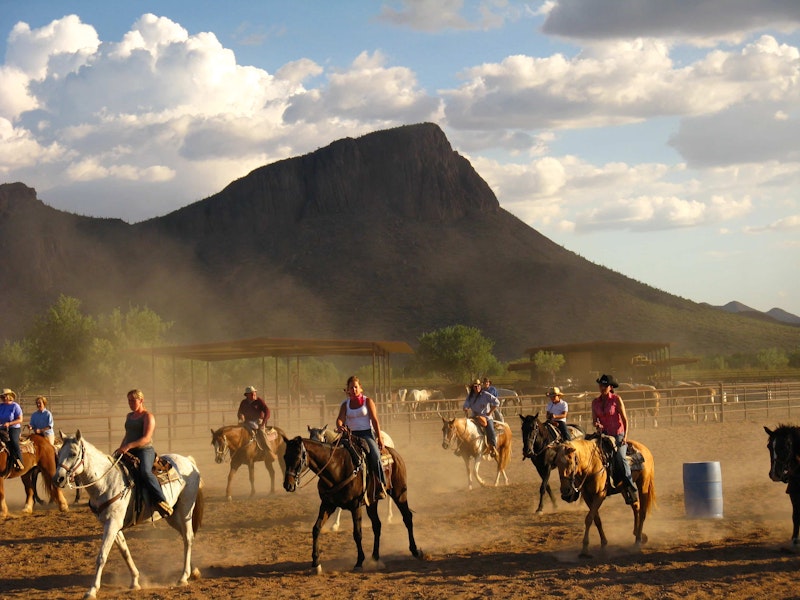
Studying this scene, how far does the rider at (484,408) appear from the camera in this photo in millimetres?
17625

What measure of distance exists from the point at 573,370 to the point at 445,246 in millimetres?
73500

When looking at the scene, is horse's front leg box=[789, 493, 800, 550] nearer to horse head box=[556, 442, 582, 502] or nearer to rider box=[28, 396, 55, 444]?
horse head box=[556, 442, 582, 502]

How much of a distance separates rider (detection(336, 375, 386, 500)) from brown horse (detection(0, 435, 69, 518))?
6.33 metres

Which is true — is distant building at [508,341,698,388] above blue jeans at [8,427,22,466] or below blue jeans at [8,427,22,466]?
above

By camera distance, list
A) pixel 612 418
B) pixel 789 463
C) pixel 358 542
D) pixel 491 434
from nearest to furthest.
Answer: pixel 358 542
pixel 789 463
pixel 612 418
pixel 491 434

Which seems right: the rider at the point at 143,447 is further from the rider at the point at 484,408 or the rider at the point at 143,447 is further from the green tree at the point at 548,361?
the green tree at the point at 548,361

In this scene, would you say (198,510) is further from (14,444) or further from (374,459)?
(14,444)

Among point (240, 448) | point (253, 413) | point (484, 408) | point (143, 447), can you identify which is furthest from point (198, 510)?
point (484, 408)

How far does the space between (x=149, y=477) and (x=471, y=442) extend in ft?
28.7

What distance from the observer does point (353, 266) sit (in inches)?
4909

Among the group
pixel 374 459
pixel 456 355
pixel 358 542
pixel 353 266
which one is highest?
pixel 353 266

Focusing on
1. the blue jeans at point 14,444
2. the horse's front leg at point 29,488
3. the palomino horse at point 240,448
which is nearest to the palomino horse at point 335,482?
the palomino horse at point 240,448

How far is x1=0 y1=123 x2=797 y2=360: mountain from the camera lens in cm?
11062

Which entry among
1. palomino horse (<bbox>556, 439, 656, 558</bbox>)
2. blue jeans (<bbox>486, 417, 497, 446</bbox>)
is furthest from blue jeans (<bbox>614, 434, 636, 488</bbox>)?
blue jeans (<bbox>486, 417, 497, 446</bbox>)
